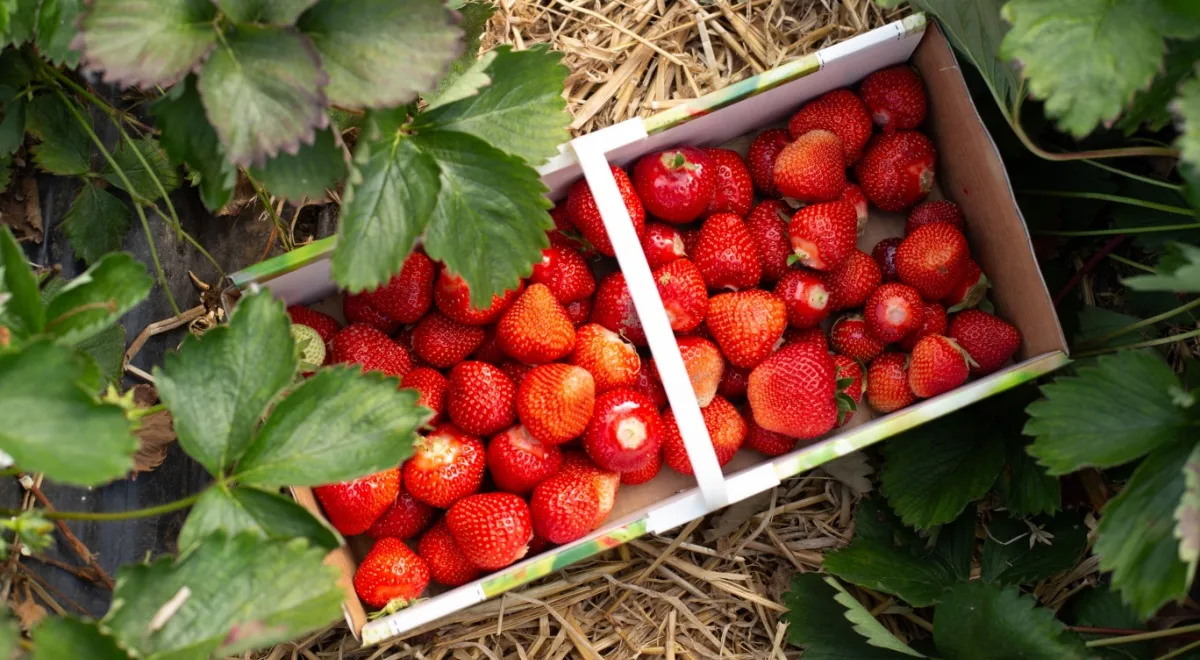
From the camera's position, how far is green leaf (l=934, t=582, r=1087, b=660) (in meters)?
1.22

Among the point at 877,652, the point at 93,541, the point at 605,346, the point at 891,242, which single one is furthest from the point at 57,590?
the point at 891,242

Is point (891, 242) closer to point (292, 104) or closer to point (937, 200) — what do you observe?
point (937, 200)

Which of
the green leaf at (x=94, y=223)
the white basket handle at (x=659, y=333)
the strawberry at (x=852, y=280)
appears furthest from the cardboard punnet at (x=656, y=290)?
the green leaf at (x=94, y=223)

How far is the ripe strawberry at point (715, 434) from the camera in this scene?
52.5 inches

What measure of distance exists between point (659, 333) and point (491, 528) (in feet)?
1.11

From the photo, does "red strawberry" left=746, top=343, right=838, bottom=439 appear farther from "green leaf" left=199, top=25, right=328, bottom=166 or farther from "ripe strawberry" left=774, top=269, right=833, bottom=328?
"green leaf" left=199, top=25, right=328, bottom=166

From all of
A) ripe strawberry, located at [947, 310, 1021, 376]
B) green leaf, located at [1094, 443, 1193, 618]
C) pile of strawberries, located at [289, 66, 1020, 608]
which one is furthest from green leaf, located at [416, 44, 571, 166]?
green leaf, located at [1094, 443, 1193, 618]

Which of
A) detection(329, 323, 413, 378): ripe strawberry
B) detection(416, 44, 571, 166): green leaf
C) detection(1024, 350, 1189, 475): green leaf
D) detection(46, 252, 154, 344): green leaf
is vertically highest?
detection(416, 44, 571, 166): green leaf

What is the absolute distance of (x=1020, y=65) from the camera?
104 centimetres

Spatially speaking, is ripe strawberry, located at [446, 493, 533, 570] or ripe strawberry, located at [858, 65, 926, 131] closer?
ripe strawberry, located at [446, 493, 533, 570]

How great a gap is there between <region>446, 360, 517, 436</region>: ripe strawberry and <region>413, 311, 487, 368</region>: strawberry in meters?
0.04

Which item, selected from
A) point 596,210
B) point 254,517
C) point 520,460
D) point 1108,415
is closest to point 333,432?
point 254,517

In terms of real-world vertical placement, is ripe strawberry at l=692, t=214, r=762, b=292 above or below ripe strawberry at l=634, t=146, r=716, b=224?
below

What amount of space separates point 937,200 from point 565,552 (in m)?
0.80
